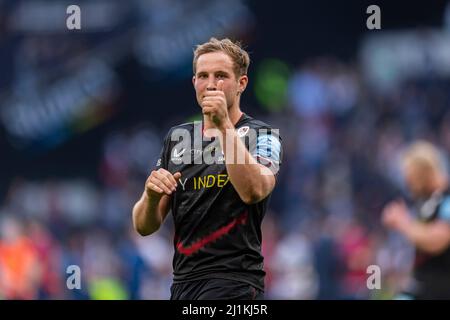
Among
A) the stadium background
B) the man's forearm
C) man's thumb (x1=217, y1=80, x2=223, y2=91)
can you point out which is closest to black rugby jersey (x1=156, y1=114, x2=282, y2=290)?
the man's forearm

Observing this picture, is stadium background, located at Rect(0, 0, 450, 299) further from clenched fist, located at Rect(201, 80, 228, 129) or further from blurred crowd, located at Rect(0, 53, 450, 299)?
clenched fist, located at Rect(201, 80, 228, 129)

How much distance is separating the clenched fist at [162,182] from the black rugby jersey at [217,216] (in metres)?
0.14

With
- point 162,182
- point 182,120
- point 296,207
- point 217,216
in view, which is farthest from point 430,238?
point 182,120

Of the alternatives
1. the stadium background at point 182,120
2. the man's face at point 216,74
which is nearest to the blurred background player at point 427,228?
the man's face at point 216,74

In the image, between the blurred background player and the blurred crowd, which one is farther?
the blurred crowd

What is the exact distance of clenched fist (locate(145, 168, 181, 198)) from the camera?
441cm

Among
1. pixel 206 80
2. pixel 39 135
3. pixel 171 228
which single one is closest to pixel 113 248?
pixel 171 228

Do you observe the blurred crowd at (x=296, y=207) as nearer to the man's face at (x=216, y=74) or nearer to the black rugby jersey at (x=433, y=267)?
the black rugby jersey at (x=433, y=267)

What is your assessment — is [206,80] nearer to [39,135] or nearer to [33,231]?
[33,231]

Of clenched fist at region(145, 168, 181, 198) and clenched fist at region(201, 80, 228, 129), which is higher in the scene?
clenched fist at region(201, 80, 228, 129)

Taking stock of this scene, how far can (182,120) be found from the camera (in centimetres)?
1400

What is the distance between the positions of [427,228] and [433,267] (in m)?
0.28

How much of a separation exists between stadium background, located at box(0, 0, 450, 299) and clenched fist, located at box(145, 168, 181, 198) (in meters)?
7.04

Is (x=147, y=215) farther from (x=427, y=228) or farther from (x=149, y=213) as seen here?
(x=427, y=228)
